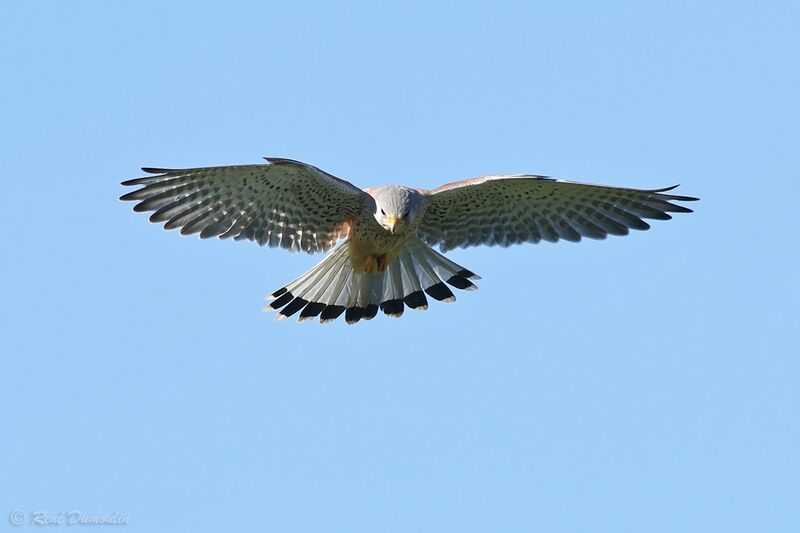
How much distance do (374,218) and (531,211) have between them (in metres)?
1.58

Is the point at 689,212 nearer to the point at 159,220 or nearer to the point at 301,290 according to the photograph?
the point at 301,290

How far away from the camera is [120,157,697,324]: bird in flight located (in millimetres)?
9281

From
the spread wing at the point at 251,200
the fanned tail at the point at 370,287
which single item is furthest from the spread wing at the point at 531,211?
the spread wing at the point at 251,200

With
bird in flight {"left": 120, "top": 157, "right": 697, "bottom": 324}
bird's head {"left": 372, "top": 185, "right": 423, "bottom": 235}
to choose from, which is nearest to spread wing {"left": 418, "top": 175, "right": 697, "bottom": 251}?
bird in flight {"left": 120, "top": 157, "right": 697, "bottom": 324}

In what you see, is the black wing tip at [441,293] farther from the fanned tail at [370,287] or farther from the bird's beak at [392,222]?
the bird's beak at [392,222]

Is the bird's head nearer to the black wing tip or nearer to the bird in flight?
the bird in flight

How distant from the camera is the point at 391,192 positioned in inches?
367

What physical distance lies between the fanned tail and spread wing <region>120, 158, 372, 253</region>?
0.50 meters

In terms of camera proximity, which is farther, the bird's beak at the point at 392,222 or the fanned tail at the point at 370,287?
the fanned tail at the point at 370,287

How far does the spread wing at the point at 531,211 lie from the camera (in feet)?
32.2

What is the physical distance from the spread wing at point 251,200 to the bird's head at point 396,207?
0.65ft

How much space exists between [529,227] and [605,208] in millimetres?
715

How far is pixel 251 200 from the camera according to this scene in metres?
9.45

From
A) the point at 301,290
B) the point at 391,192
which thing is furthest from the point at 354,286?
the point at 391,192
